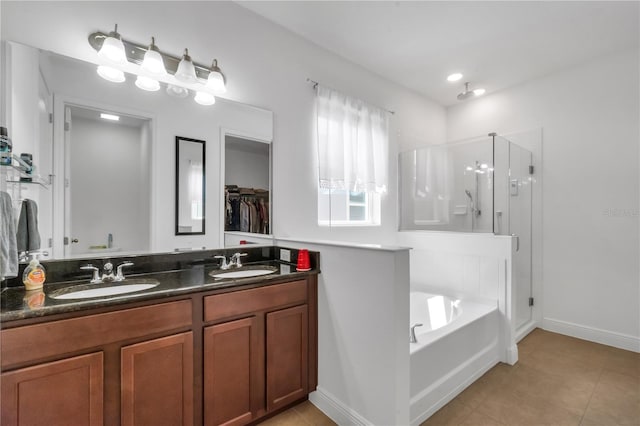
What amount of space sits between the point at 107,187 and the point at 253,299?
1038 mm

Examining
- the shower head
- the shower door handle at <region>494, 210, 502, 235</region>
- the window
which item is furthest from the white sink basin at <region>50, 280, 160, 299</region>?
the shower head

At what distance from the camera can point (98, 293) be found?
1471 millimetres

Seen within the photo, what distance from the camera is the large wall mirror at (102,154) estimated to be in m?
1.45

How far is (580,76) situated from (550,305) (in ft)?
7.64

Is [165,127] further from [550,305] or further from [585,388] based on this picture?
[550,305]

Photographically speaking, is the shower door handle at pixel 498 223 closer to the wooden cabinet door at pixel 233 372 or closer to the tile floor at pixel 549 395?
the tile floor at pixel 549 395

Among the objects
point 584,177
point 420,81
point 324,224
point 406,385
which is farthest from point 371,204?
point 584,177

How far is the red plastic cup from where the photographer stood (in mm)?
1870

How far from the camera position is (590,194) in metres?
2.84

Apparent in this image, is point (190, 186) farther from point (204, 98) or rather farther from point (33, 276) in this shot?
point (33, 276)

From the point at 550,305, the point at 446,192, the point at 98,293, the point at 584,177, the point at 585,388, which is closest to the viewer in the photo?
the point at 98,293

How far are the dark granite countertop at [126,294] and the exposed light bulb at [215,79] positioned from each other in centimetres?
119

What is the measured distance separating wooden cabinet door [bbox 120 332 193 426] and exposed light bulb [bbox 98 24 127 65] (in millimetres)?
1491

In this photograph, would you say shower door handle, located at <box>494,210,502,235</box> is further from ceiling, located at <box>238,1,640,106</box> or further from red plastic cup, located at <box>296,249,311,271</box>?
red plastic cup, located at <box>296,249,311,271</box>
